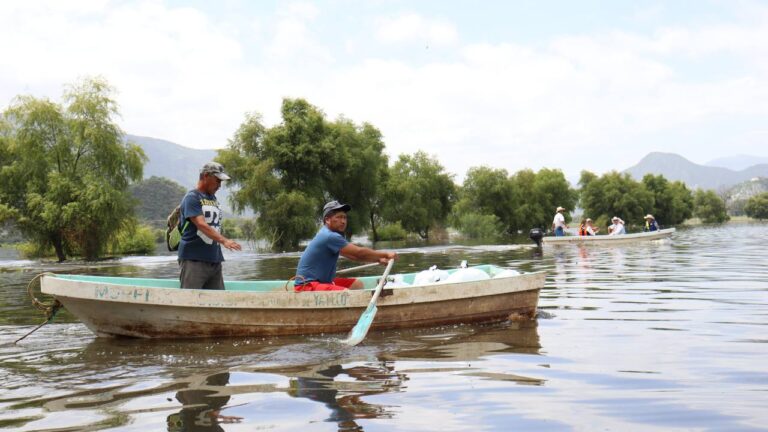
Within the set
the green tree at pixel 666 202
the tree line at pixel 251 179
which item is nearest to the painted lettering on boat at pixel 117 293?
the tree line at pixel 251 179

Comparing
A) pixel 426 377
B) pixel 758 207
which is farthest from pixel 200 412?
pixel 758 207

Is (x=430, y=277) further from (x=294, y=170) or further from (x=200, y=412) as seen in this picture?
(x=294, y=170)

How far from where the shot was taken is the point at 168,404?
17.7ft

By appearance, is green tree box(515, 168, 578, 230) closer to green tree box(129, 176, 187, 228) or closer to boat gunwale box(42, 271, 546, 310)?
boat gunwale box(42, 271, 546, 310)

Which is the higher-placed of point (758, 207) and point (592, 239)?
point (758, 207)

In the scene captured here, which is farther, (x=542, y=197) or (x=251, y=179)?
(x=542, y=197)

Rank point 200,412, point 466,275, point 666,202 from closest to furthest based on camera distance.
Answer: point 200,412, point 466,275, point 666,202

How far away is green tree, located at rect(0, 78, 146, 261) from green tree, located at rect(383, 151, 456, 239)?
27.1 meters

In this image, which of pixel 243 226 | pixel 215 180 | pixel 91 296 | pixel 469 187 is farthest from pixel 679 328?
pixel 469 187

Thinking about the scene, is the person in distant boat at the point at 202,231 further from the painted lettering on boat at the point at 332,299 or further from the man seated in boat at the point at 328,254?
the painted lettering on boat at the point at 332,299

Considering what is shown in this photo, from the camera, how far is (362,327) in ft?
26.3

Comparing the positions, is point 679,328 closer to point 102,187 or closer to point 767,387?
point 767,387

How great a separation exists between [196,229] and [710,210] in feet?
454

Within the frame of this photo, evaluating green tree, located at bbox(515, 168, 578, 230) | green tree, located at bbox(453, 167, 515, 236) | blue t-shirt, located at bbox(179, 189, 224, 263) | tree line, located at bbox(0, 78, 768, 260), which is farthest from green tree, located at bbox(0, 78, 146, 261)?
green tree, located at bbox(515, 168, 578, 230)
